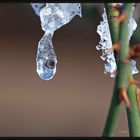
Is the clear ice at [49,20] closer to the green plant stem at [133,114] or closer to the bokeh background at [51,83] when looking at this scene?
the bokeh background at [51,83]

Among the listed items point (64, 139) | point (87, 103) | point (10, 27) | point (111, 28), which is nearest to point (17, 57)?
point (10, 27)

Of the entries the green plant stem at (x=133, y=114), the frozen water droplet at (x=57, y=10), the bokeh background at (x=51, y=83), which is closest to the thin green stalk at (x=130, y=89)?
the green plant stem at (x=133, y=114)

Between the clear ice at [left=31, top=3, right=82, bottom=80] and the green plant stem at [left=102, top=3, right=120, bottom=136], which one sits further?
the clear ice at [left=31, top=3, right=82, bottom=80]

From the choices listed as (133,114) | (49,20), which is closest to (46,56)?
(49,20)

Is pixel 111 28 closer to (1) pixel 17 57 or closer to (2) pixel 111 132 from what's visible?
(2) pixel 111 132

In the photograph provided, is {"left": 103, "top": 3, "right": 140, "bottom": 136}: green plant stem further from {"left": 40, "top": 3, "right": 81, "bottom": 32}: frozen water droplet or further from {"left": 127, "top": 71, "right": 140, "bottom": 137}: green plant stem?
{"left": 40, "top": 3, "right": 81, "bottom": 32}: frozen water droplet

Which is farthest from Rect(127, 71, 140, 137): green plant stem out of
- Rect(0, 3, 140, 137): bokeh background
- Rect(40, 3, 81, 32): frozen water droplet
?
Rect(0, 3, 140, 137): bokeh background

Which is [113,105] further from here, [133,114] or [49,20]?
[49,20]
